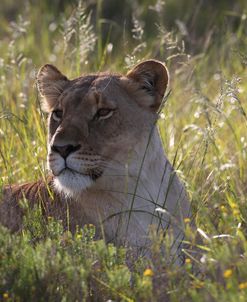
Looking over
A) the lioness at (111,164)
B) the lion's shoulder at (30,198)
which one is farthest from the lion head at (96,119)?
the lion's shoulder at (30,198)

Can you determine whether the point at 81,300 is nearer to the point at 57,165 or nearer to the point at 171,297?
the point at 171,297

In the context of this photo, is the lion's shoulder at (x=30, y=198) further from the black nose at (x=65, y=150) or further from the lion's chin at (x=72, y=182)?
the black nose at (x=65, y=150)

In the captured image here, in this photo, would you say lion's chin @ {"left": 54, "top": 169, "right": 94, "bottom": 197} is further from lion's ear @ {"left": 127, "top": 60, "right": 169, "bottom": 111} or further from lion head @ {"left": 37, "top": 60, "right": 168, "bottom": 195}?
lion's ear @ {"left": 127, "top": 60, "right": 169, "bottom": 111}

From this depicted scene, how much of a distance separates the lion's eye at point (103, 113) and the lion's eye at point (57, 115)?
0.77 feet

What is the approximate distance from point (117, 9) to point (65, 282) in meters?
9.55

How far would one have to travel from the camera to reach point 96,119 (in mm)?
4613

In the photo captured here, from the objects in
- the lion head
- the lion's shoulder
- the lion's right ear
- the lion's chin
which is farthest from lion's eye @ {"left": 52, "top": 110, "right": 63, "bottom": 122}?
the lion's chin

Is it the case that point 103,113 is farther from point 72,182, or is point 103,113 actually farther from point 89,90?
point 72,182

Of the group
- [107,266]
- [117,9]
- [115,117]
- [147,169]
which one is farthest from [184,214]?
[117,9]

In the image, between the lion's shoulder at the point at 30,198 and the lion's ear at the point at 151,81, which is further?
the lion's ear at the point at 151,81

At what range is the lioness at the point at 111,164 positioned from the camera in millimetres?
4414

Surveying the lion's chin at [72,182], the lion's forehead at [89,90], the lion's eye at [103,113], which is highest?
the lion's forehead at [89,90]

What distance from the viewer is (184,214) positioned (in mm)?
4695

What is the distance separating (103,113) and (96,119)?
54 millimetres
